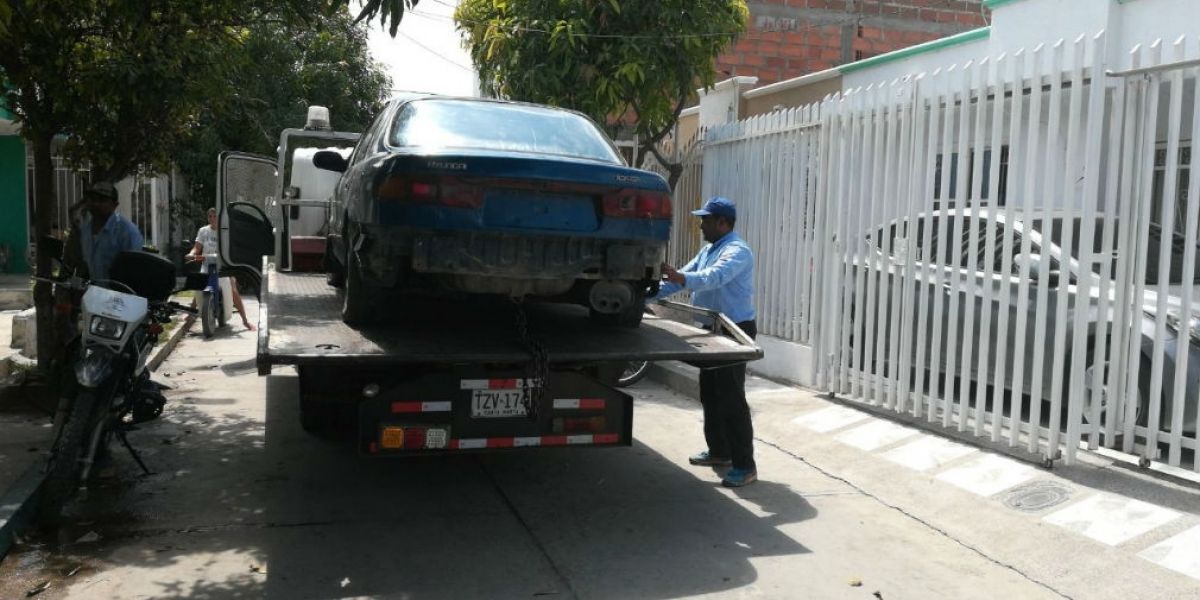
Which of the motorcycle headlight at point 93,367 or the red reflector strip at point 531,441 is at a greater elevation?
the motorcycle headlight at point 93,367

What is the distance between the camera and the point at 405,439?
4.97m

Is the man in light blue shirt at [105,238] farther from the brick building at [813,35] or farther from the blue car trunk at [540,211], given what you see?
the brick building at [813,35]

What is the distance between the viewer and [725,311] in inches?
251

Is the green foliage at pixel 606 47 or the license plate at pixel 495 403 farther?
the green foliage at pixel 606 47

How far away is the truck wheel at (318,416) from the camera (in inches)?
211

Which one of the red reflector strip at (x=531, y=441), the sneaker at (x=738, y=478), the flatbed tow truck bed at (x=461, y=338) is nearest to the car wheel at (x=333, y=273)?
the flatbed tow truck bed at (x=461, y=338)

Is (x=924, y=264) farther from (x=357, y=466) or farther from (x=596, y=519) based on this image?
(x=357, y=466)

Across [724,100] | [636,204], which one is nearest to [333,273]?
[636,204]

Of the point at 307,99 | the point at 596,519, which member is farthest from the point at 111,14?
the point at 307,99

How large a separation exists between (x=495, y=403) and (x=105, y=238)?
132 inches

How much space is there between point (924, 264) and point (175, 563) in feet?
16.2

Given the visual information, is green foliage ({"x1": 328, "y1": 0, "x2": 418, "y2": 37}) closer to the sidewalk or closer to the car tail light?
the car tail light

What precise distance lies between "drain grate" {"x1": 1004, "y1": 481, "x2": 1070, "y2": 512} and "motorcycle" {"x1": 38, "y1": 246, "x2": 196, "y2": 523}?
475cm

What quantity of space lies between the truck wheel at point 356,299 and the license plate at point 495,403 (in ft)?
2.59
